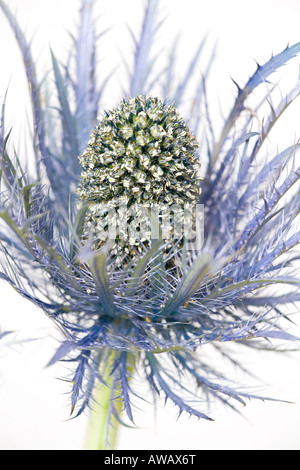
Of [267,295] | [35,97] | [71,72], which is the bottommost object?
[267,295]

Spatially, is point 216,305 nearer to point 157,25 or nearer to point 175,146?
point 175,146

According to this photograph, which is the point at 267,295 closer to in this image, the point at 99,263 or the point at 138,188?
the point at 138,188

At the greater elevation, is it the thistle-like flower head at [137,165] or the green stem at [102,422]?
the thistle-like flower head at [137,165]

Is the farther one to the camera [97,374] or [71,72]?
[71,72]

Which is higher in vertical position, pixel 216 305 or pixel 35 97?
pixel 35 97

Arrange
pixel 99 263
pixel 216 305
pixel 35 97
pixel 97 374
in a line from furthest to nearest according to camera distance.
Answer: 1. pixel 35 97
2. pixel 216 305
3. pixel 97 374
4. pixel 99 263

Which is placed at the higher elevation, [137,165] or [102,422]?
[137,165]

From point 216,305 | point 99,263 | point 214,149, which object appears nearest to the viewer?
point 99,263

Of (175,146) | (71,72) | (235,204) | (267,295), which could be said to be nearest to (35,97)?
(71,72)
